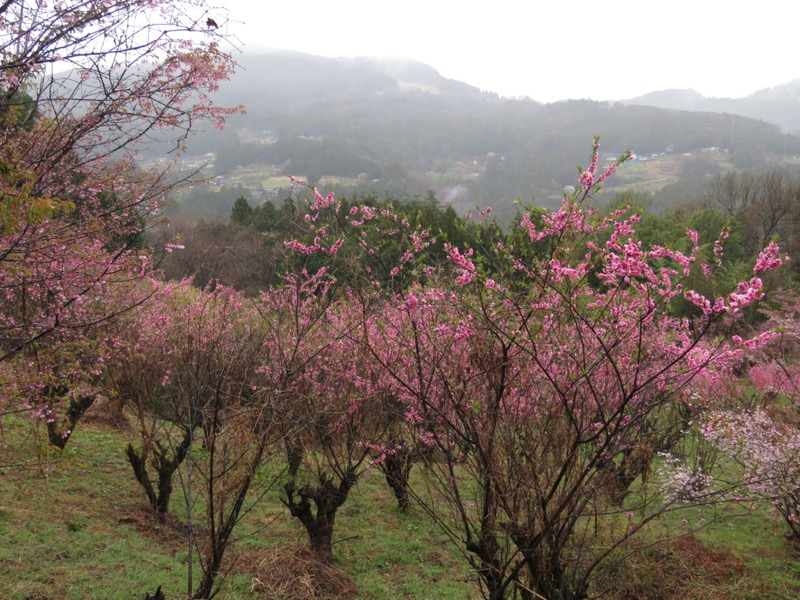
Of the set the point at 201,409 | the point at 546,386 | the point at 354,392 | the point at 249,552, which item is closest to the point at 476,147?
the point at 354,392

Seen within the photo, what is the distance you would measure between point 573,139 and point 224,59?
346 ft

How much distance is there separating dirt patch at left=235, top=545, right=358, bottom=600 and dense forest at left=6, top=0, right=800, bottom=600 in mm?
36

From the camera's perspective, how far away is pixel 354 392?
784cm

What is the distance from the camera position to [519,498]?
13.5ft

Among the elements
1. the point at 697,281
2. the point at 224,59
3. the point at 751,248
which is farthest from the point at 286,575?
the point at 751,248

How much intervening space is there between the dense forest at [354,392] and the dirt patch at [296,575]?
0.04 meters

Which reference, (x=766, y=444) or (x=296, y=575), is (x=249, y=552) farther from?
(x=766, y=444)

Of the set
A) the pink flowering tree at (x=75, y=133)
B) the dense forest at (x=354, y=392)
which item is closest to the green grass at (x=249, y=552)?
the dense forest at (x=354, y=392)

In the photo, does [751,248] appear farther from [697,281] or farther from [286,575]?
[286,575]

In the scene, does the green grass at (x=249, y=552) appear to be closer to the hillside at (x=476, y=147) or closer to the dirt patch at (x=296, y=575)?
the dirt patch at (x=296, y=575)

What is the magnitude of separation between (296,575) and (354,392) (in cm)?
248

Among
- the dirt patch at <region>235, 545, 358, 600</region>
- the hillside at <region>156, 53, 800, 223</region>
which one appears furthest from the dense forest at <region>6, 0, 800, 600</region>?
the hillside at <region>156, 53, 800, 223</region>

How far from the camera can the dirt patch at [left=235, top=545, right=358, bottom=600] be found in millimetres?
6535

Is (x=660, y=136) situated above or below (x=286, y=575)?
above
